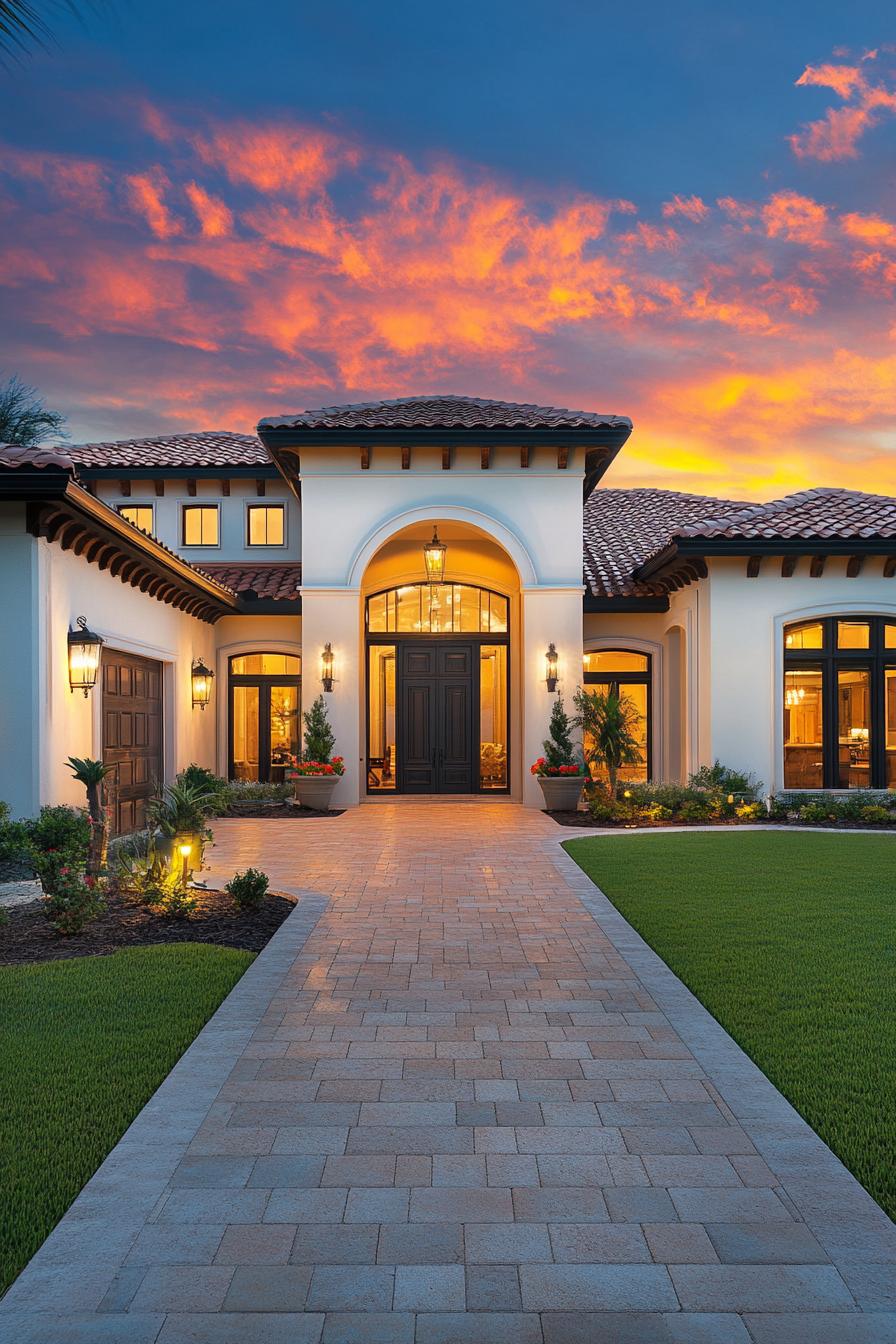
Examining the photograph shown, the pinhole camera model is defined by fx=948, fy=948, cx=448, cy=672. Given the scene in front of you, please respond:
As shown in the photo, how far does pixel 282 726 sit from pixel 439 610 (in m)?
4.18

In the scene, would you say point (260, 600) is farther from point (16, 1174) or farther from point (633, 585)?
point (16, 1174)

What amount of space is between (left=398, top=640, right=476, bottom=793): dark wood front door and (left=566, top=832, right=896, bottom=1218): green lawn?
24.7 ft

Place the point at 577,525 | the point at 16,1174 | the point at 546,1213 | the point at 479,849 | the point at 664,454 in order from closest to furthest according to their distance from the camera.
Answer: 1. the point at 546,1213
2. the point at 16,1174
3. the point at 479,849
4. the point at 577,525
5. the point at 664,454

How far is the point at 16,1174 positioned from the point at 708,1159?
2542 millimetres

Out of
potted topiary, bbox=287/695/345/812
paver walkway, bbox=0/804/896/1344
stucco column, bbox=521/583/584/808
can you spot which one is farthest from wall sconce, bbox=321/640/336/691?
paver walkway, bbox=0/804/896/1344

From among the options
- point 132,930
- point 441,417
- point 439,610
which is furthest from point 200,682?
point 132,930

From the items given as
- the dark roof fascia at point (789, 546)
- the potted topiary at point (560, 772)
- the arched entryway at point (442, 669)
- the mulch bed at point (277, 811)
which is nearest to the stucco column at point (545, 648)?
the potted topiary at point (560, 772)

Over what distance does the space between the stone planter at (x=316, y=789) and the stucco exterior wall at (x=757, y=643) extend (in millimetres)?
6702

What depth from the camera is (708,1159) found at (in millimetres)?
3555

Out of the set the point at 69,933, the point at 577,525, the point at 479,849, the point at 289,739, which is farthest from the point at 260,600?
the point at 69,933

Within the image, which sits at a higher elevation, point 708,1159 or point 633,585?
point 633,585

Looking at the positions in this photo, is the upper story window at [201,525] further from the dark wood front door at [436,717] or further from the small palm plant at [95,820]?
the small palm plant at [95,820]

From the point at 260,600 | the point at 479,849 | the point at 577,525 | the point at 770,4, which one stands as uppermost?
the point at 770,4

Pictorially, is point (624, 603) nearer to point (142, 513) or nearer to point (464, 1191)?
point (142, 513)
